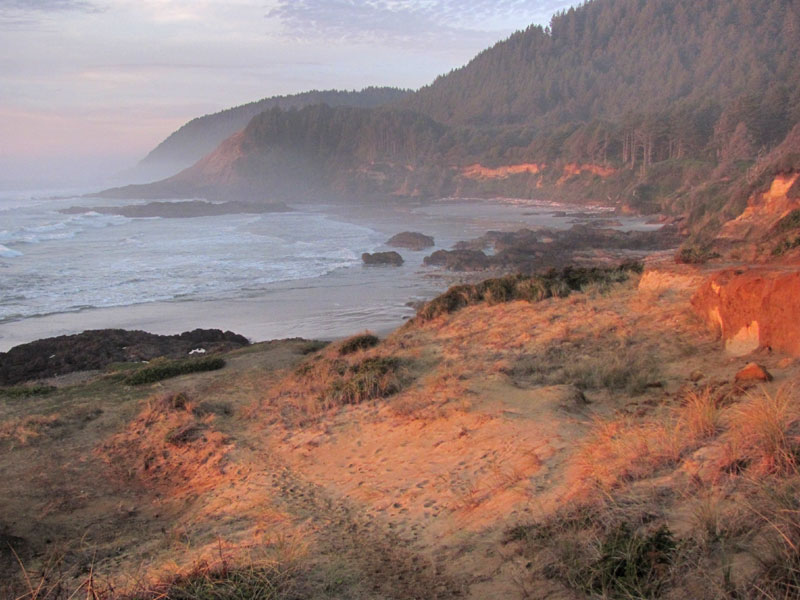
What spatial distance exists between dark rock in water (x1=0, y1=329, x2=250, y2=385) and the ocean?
1921 mm

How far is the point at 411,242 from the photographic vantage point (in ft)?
120

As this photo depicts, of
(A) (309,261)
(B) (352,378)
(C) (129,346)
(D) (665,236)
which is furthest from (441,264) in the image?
(B) (352,378)

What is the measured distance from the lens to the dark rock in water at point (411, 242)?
36097mm

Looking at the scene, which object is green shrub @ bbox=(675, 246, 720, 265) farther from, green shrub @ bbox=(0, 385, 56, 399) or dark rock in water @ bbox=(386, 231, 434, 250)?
dark rock in water @ bbox=(386, 231, 434, 250)

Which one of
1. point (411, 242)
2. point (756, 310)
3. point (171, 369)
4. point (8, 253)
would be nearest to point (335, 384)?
point (171, 369)

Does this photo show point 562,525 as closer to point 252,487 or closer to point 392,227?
point 252,487

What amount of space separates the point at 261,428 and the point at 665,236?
27.4 meters

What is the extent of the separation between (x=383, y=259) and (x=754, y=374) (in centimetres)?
2494

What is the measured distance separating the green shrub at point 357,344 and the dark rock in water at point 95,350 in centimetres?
483

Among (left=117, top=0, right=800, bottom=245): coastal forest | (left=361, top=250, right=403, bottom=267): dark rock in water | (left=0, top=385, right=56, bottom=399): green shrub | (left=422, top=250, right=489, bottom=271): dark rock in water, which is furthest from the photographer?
(left=117, top=0, right=800, bottom=245): coastal forest

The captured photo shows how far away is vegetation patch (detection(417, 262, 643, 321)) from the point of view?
1209cm

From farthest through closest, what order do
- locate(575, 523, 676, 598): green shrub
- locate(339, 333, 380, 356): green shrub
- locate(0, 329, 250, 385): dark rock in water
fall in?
locate(0, 329, 250, 385): dark rock in water < locate(339, 333, 380, 356): green shrub < locate(575, 523, 676, 598): green shrub

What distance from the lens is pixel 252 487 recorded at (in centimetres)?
579

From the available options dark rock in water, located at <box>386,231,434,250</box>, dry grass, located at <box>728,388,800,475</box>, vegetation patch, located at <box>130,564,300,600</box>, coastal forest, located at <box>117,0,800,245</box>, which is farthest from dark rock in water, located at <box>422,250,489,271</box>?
vegetation patch, located at <box>130,564,300,600</box>
